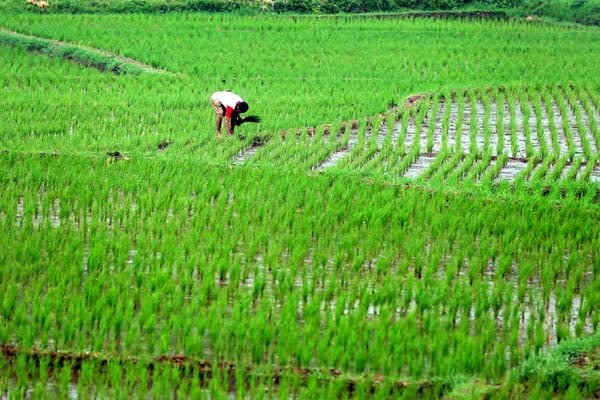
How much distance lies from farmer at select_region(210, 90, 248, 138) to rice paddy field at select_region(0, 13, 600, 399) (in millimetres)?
199

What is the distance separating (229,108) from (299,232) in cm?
303

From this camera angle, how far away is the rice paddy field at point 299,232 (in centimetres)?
514

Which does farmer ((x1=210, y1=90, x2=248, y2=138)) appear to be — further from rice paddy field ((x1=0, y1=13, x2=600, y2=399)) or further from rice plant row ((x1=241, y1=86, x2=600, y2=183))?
rice plant row ((x1=241, y1=86, x2=600, y2=183))

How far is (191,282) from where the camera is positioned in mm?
6352

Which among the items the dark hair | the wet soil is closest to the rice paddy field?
the wet soil

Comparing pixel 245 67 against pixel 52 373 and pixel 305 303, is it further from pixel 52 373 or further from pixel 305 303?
pixel 52 373

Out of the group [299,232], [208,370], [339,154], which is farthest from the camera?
[339,154]

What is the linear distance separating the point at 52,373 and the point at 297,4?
18.5 m

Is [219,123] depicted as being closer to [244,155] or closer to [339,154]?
[244,155]

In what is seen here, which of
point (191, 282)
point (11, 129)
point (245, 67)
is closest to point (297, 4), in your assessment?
point (245, 67)

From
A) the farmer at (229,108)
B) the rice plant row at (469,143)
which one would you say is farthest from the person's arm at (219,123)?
the rice plant row at (469,143)

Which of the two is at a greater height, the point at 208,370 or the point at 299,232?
the point at 299,232

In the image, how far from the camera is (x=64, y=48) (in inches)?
648

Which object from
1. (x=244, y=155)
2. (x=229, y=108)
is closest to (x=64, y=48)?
(x=229, y=108)
